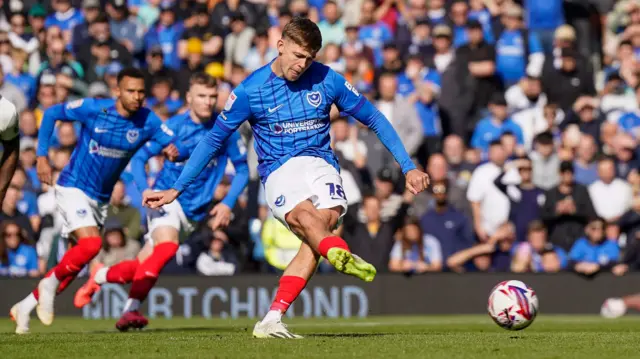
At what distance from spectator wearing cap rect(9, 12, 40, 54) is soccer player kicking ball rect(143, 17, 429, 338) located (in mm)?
12930

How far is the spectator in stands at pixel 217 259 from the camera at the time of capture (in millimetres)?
17656

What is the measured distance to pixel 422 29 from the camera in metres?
20.9

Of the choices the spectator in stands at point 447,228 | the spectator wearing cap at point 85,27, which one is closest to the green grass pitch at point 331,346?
the spectator in stands at point 447,228

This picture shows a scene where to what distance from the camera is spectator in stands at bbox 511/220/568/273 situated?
17.5 metres

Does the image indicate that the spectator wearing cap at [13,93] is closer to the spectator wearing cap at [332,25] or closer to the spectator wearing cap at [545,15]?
the spectator wearing cap at [332,25]

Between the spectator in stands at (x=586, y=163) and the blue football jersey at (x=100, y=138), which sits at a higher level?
the spectator in stands at (x=586, y=163)

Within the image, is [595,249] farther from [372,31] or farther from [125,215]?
[125,215]

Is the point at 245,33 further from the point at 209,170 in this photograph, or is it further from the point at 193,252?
the point at 209,170

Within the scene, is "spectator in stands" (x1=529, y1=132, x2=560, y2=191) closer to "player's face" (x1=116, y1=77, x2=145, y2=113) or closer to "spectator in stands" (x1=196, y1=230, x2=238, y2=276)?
"spectator in stands" (x1=196, y1=230, x2=238, y2=276)

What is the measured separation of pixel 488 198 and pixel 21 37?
31.0 feet

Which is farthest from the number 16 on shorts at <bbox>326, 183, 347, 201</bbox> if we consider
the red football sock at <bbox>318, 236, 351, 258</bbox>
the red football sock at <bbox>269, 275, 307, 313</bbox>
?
the red football sock at <bbox>269, 275, 307, 313</bbox>

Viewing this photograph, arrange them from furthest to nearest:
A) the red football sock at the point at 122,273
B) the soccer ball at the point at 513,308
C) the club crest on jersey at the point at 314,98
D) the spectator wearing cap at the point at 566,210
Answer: the spectator wearing cap at the point at 566,210, the red football sock at the point at 122,273, the soccer ball at the point at 513,308, the club crest on jersey at the point at 314,98

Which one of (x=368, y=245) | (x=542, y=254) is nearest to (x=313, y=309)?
(x=368, y=245)

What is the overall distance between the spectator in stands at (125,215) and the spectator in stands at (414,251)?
12.6 feet
